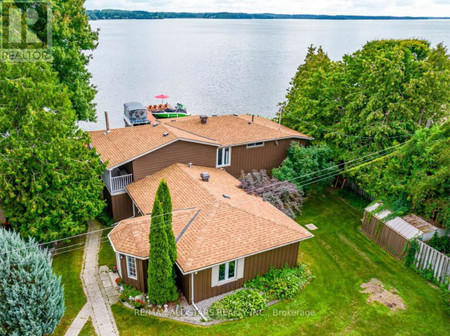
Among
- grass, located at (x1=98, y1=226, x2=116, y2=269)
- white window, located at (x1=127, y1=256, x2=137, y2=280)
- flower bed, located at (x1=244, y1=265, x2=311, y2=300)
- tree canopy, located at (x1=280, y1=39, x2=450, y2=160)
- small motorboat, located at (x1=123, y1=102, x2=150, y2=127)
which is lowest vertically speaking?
grass, located at (x1=98, y1=226, x2=116, y2=269)

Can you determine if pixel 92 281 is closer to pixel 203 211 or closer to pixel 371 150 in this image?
pixel 203 211

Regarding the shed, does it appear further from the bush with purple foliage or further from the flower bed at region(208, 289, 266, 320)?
the flower bed at region(208, 289, 266, 320)

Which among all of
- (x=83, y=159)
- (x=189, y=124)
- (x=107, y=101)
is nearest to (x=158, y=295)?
(x=83, y=159)

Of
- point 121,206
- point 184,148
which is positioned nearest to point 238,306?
point 121,206

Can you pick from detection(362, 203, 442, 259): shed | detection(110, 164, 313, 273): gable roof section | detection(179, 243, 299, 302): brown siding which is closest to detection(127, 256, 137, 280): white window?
detection(110, 164, 313, 273): gable roof section

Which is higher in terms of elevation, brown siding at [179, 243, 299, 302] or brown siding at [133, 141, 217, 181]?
brown siding at [133, 141, 217, 181]

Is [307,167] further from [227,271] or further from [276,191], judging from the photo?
[227,271]
